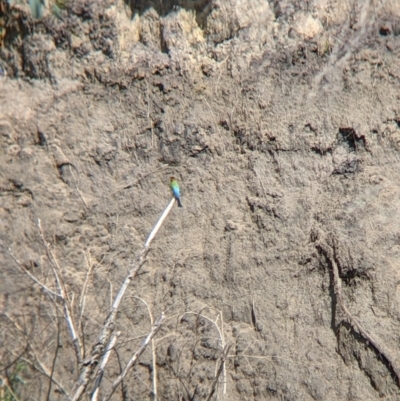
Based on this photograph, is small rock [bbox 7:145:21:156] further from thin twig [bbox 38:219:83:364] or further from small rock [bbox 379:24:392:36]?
small rock [bbox 379:24:392:36]

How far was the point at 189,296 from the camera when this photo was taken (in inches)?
136

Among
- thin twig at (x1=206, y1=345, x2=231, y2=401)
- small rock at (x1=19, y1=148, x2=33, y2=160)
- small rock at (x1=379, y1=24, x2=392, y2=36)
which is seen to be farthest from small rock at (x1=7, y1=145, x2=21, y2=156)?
small rock at (x1=379, y1=24, x2=392, y2=36)

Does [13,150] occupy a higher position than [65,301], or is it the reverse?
[13,150]

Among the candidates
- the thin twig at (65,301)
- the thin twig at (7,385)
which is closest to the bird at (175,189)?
the thin twig at (65,301)

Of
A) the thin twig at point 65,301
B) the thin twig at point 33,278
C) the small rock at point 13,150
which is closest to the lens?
the thin twig at point 65,301

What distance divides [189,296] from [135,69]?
1.24 metres

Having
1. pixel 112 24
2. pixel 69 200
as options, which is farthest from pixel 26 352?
pixel 112 24

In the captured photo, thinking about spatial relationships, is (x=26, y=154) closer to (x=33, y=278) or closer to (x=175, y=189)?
(x=33, y=278)

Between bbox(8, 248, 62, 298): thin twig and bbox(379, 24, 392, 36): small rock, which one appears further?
bbox(379, 24, 392, 36): small rock

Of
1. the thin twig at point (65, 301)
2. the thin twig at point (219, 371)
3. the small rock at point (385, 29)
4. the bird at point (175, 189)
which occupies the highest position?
the small rock at point (385, 29)

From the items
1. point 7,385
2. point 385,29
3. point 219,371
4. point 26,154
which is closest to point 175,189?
point 26,154

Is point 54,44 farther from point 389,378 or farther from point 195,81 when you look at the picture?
point 389,378

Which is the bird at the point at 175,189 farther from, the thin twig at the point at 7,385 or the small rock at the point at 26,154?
the thin twig at the point at 7,385

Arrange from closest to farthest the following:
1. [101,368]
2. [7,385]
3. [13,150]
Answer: [101,368]
[7,385]
[13,150]
